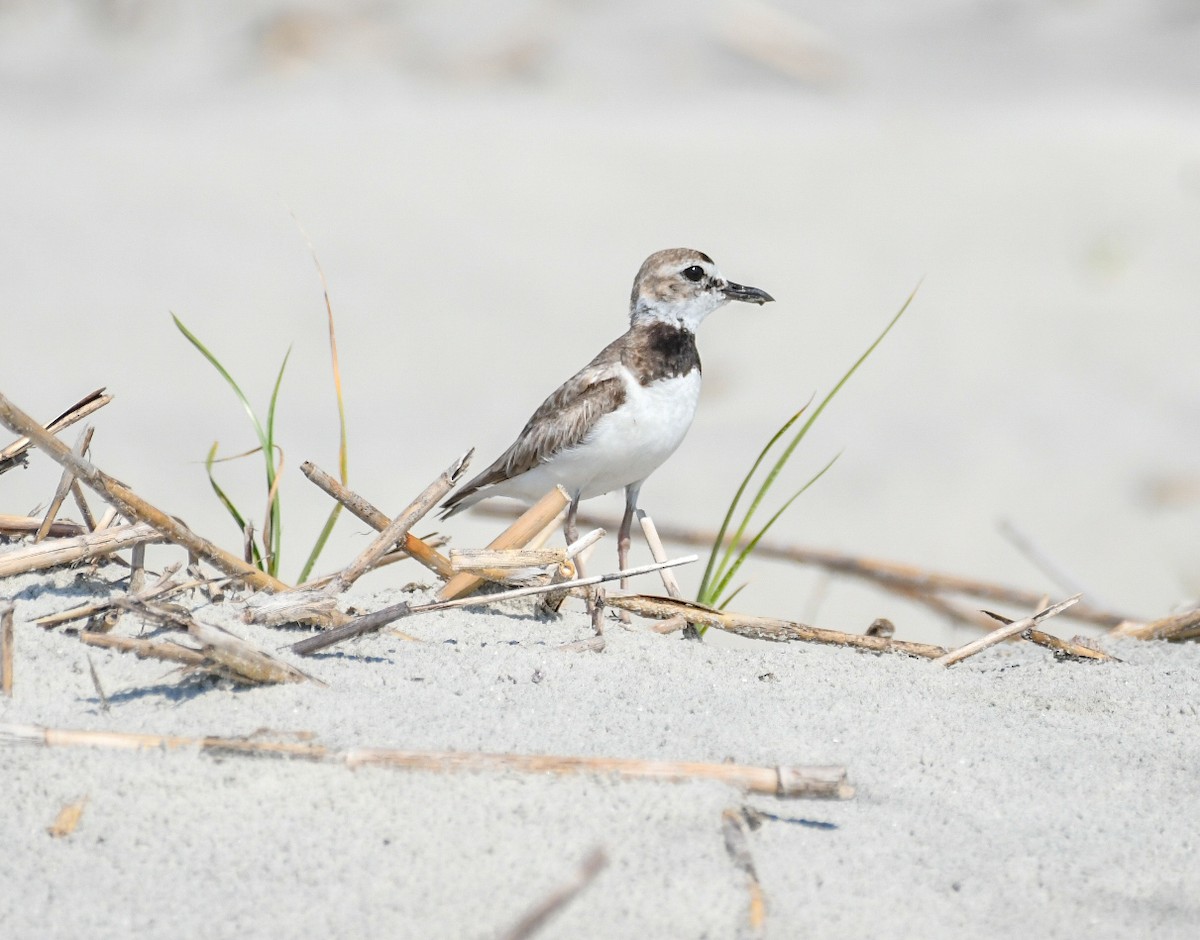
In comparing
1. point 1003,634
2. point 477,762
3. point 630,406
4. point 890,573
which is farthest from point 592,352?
point 477,762

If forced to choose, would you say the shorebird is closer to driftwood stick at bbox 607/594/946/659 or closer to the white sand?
driftwood stick at bbox 607/594/946/659

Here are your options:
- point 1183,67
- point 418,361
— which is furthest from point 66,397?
point 1183,67

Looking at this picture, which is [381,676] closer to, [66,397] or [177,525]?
[177,525]

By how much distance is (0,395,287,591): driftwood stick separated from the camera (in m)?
2.58

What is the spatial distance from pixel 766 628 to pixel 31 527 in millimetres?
1687

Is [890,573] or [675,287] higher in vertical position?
[675,287]

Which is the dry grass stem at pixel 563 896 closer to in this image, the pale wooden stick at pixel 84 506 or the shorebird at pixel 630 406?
the pale wooden stick at pixel 84 506

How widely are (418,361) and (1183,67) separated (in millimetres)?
5704

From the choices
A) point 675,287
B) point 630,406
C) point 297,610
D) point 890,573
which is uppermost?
point 675,287

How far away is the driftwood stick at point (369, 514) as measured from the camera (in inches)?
119

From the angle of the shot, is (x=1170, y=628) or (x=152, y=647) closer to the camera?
(x=152, y=647)

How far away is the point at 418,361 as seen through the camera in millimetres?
7508

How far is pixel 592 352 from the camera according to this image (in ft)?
24.7

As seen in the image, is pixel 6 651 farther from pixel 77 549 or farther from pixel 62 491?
pixel 62 491
